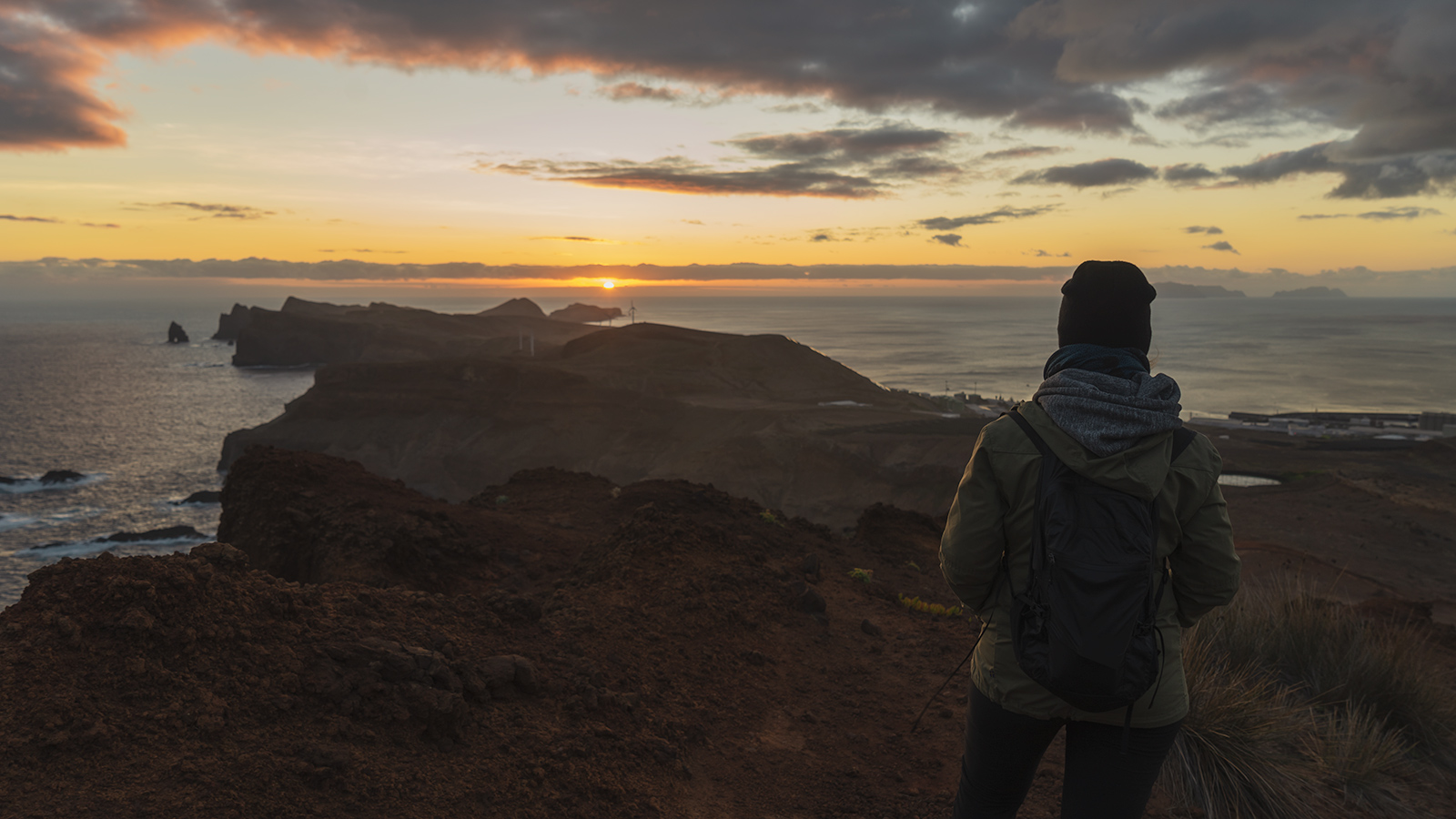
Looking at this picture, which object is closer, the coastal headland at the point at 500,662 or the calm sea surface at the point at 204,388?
the coastal headland at the point at 500,662

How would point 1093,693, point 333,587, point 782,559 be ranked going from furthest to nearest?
point 782,559 → point 333,587 → point 1093,693

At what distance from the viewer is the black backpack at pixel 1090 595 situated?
6.49 feet

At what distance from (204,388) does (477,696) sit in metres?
108

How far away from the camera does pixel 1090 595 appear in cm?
198

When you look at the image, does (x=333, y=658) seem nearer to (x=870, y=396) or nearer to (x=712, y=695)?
(x=712, y=695)

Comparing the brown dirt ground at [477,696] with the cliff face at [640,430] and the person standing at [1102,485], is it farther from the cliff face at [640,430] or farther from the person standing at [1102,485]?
the cliff face at [640,430]

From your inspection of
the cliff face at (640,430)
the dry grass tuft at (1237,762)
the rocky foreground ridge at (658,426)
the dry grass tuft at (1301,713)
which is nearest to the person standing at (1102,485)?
the dry grass tuft at (1237,762)

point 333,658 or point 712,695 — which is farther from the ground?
point 333,658

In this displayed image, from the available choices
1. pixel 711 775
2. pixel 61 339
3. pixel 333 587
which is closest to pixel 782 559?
pixel 711 775

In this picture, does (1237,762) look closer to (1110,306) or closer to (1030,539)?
(1030,539)

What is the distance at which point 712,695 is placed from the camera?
16.8ft

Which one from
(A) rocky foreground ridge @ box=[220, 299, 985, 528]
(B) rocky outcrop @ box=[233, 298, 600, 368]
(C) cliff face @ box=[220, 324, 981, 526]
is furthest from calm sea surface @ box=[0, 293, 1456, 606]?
(C) cliff face @ box=[220, 324, 981, 526]

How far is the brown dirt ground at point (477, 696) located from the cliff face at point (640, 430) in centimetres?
2655

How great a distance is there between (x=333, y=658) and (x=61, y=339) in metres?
233
